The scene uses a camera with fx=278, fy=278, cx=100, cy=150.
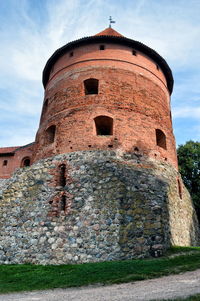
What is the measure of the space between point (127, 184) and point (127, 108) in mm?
3406

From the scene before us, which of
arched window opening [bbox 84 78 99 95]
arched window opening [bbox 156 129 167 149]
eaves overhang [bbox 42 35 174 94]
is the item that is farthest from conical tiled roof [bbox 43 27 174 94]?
arched window opening [bbox 156 129 167 149]

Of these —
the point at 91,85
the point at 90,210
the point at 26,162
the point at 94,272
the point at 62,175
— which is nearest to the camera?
the point at 94,272

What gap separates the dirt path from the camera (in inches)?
166

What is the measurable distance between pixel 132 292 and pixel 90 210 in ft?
13.3

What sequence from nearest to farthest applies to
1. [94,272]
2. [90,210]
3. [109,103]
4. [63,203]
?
[94,272], [90,210], [63,203], [109,103]

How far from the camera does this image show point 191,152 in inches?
677

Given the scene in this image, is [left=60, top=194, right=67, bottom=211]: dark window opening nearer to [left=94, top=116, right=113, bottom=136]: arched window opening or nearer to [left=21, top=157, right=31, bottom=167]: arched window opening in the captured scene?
[left=94, top=116, right=113, bottom=136]: arched window opening

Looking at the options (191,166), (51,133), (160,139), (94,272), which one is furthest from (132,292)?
(191,166)

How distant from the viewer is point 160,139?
1159 cm

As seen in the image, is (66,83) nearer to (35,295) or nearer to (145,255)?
(145,255)

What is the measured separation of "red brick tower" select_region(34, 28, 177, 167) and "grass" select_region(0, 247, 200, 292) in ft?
13.3

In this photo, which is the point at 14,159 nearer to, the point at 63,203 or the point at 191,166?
the point at 63,203

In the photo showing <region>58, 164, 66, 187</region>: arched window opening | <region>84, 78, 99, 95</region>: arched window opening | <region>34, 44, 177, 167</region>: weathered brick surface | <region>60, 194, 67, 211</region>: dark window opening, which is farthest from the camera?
<region>84, 78, 99, 95</region>: arched window opening

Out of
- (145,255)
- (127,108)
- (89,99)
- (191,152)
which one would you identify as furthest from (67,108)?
(191,152)
